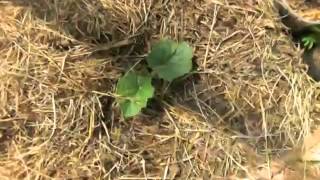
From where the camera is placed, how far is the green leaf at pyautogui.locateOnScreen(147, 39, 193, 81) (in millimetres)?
1752

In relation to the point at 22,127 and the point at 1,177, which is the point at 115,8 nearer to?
the point at 22,127

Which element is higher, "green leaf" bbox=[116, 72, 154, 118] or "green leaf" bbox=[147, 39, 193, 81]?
"green leaf" bbox=[147, 39, 193, 81]

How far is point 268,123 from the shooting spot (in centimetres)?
183

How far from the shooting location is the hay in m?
1.70

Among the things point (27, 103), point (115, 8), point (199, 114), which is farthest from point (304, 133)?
point (27, 103)

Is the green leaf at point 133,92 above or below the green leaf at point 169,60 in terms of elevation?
below

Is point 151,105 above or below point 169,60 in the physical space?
below

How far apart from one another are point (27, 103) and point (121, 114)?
26 cm

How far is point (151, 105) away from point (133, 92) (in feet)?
0.29

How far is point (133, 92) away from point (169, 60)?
0.14 meters

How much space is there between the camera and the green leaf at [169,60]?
175cm

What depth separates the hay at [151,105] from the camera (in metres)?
1.70

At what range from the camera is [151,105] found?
180 centimetres

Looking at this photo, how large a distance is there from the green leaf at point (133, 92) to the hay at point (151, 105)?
5 centimetres
